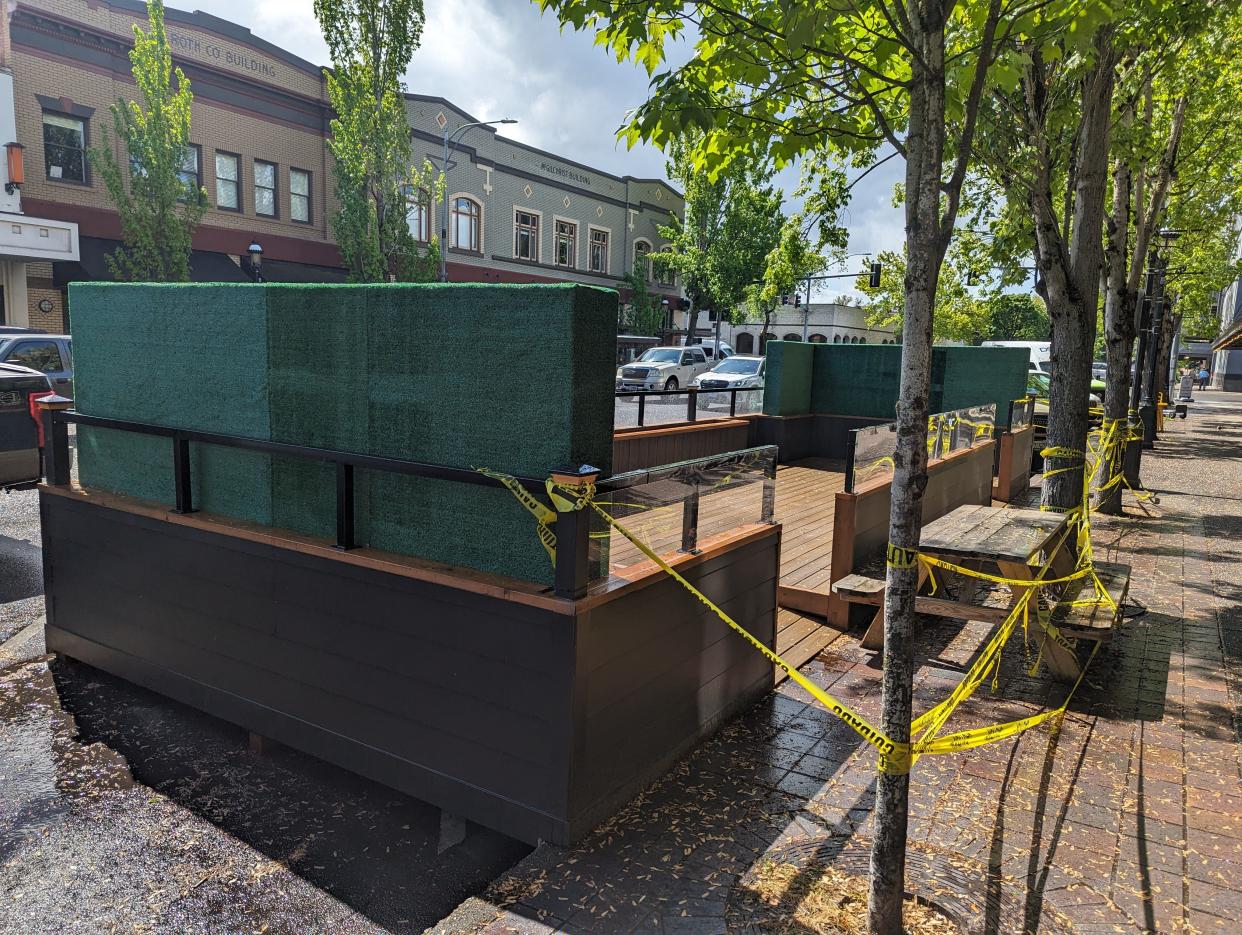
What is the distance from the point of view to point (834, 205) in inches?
240

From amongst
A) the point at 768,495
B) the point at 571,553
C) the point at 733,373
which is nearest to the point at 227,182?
the point at 733,373

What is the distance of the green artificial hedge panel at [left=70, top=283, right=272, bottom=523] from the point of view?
15.7ft

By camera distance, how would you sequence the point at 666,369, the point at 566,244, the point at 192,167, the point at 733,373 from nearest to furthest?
the point at 192,167 < the point at 733,373 < the point at 666,369 < the point at 566,244

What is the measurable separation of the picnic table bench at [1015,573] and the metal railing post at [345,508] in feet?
10.2

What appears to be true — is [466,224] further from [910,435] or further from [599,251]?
[910,435]

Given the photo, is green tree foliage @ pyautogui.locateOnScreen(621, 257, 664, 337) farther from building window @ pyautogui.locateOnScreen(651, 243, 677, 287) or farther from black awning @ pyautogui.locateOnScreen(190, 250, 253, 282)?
black awning @ pyautogui.locateOnScreen(190, 250, 253, 282)

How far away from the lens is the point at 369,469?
432 centimetres

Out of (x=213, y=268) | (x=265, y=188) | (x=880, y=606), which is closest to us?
(x=880, y=606)

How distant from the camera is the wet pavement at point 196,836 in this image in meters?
3.52

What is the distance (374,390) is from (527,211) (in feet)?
124

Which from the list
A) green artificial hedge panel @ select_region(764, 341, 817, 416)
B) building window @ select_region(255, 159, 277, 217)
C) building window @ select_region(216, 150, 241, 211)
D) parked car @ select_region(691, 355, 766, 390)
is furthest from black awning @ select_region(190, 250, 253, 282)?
green artificial hedge panel @ select_region(764, 341, 817, 416)

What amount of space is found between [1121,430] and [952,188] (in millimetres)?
10728

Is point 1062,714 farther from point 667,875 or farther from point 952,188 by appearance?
point 952,188

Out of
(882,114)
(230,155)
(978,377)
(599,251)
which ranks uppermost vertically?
(230,155)
